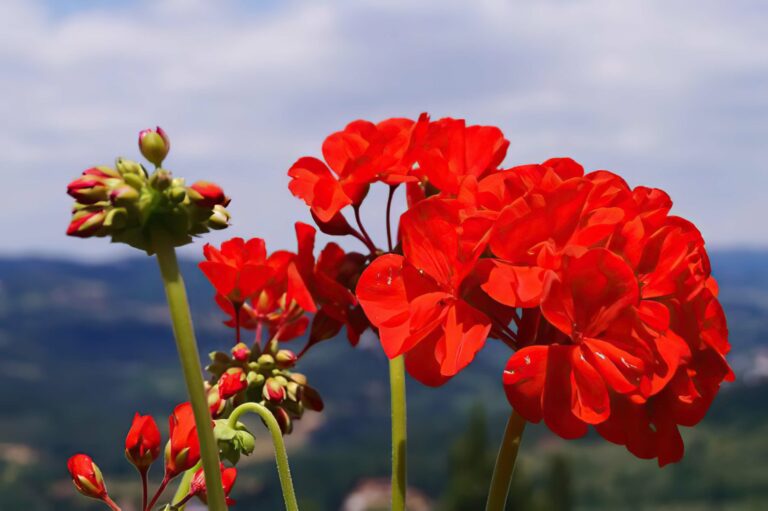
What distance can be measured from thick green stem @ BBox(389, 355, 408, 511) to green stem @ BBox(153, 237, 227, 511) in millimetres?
489

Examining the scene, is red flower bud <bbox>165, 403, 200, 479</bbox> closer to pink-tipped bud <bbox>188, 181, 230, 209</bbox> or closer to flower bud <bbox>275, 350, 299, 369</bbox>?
flower bud <bbox>275, 350, 299, 369</bbox>

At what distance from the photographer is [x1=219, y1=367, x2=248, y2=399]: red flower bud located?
195 centimetres

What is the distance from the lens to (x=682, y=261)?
5.39ft

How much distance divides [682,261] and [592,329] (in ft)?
0.72

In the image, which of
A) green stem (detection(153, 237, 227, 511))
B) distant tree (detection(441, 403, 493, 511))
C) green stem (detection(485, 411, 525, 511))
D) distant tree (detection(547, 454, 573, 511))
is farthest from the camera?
distant tree (detection(547, 454, 573, 511))

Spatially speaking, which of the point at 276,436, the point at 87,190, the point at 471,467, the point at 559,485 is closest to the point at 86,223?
the point at 87,190

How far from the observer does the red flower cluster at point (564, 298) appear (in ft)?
5.08

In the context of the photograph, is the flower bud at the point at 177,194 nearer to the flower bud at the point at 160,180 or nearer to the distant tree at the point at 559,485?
the flower bud at the point at 160,180

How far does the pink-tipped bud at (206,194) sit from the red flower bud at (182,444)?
0.61 m

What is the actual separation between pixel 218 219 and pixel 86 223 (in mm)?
187

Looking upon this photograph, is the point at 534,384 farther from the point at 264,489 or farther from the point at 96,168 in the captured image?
the point at 264,489

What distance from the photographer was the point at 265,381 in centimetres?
206

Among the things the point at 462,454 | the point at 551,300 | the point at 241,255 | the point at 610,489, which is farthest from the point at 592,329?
the point at 610,489

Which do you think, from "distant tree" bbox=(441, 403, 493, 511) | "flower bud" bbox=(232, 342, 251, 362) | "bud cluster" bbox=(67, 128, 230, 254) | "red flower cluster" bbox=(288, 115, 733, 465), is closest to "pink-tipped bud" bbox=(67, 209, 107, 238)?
"bud cluster" bbox=(67, 128, 230, 254)
